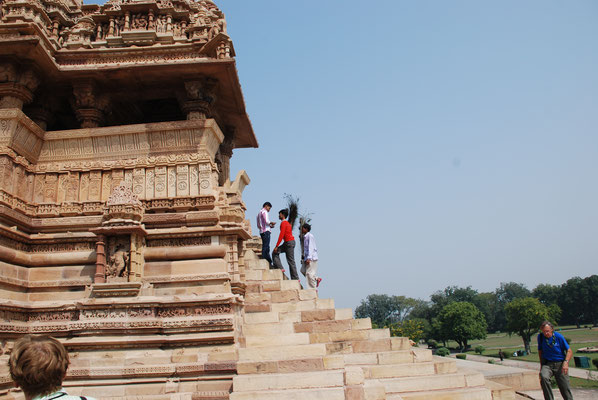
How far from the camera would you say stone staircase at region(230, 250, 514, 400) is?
5770 millimetres

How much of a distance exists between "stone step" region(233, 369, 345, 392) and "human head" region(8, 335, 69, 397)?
372 cm

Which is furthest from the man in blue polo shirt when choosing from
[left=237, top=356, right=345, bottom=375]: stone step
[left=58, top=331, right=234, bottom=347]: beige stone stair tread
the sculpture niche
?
the sculpture niche

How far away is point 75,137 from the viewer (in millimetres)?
9062

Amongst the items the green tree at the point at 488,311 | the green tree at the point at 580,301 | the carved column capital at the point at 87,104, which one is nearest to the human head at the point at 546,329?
the carved column capital at the point at 87,104

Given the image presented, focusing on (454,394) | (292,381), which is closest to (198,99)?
(292,381)

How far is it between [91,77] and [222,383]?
690 centimetres

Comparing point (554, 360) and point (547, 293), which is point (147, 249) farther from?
point (547, 293)

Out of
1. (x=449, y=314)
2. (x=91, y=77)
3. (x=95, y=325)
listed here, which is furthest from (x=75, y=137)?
(x=449, y=314)

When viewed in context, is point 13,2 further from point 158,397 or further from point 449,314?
point 449,314

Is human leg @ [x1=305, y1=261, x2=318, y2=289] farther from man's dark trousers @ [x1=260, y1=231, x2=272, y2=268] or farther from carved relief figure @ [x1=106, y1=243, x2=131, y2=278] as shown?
carved relief figure @ [x1=106, y1=243, x2=131, y2=278]

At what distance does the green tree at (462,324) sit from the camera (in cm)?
5891

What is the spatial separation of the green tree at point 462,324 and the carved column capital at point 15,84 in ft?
198

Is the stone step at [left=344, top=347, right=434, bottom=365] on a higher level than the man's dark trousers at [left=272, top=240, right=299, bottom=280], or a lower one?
lower

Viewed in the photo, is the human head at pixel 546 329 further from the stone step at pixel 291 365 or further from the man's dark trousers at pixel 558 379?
the stone step at pixel 291 365
